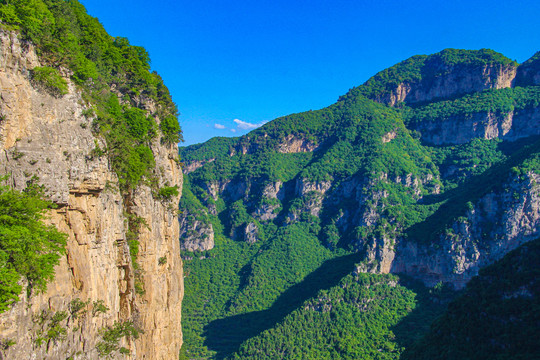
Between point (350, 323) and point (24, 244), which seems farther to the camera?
point (350, 323)

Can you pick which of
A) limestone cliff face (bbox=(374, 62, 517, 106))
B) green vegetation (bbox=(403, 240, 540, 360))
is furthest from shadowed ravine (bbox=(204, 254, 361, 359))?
limestone cliff face (bbox=(374, 62, 517, 106))

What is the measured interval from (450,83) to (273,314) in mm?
93180

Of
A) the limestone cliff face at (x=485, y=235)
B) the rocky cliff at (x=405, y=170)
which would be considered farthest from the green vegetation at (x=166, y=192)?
the limestone cliff face at (x=485, y=235)

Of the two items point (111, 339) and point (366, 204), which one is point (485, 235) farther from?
point (111, 339)

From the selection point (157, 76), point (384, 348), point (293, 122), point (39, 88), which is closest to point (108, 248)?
point (39, 88)

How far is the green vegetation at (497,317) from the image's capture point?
910 inches

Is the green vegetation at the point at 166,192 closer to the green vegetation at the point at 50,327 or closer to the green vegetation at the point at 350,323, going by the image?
the green vegetation at the point at 50,327

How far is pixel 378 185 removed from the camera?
85.9m

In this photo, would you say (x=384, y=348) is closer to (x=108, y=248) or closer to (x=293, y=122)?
(x=108, y=248)

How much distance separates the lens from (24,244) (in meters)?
11.0

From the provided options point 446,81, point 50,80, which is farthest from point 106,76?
point 446,81

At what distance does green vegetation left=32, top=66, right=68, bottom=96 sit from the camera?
1327 centimetres

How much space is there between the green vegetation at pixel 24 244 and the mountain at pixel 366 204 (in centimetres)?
5453

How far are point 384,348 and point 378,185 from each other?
4185 cm
